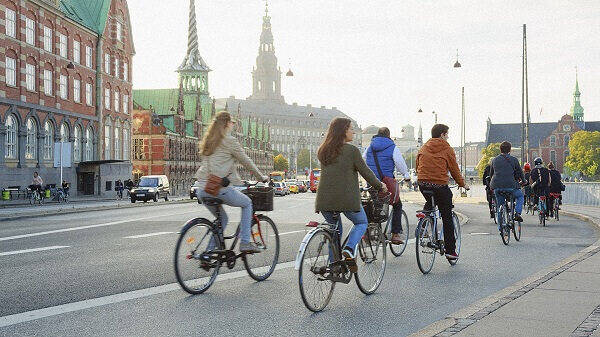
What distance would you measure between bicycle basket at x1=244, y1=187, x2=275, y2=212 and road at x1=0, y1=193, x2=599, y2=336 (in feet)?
2.95

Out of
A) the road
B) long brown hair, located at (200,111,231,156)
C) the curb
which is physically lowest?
the road

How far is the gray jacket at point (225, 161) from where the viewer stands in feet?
25.8

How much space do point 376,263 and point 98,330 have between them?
3258 mm

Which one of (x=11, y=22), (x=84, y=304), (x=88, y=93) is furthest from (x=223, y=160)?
(x=88, y=93)

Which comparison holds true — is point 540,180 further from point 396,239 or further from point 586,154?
point 586,154

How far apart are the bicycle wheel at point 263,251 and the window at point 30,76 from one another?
37445mm

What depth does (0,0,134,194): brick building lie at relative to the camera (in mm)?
40469

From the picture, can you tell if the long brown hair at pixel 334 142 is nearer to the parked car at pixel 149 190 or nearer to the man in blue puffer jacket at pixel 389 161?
the man in blue puffer jacket at pixel 389 161

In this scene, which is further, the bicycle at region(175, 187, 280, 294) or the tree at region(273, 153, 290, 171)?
the tree at region(273, 153, 290, 171)

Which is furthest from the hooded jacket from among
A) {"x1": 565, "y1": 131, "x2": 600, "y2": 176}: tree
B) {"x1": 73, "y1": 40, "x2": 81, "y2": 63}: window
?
{"x1": 565, "y1": 131, "x2": 600, "y2": 176}: tree

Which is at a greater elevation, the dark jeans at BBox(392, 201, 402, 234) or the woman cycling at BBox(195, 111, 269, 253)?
the woman cycling at BBox(195, 111, 269, 253)

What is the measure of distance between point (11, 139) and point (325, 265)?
37506 millimetres

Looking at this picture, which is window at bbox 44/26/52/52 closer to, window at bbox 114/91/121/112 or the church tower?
window at bbox 114/91/121/112

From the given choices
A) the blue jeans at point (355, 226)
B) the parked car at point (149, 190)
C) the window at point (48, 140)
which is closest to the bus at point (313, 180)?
the parked car at point (149, 190)
